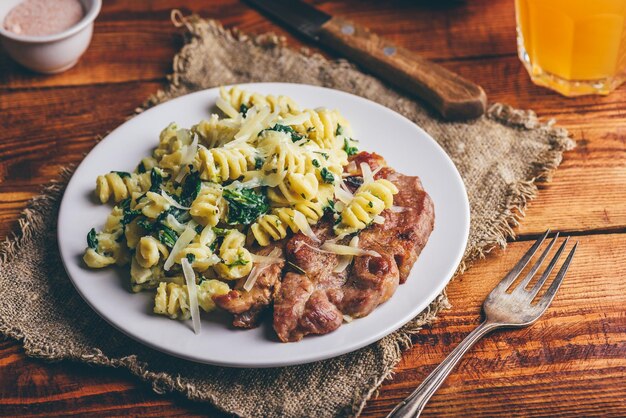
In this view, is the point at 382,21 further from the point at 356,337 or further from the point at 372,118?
the point at 356,337

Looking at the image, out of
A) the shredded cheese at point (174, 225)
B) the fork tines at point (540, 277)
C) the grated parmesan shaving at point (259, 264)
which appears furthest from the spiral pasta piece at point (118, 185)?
the fork tines at point (540, 277)

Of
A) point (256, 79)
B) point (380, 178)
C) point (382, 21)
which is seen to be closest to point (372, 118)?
point (380, 178)

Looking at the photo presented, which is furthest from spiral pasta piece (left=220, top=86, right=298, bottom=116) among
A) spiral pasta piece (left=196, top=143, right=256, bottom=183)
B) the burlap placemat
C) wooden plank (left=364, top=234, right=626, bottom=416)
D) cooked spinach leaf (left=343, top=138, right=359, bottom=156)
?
wooden plank (left=364, top=234, right=626, bottom=416)

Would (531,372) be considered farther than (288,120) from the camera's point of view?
No

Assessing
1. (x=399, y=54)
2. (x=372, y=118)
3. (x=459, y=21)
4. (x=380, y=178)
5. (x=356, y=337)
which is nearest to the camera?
(x=356, y=337)

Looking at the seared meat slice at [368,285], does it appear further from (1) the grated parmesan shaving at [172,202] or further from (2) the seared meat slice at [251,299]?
(1) the grated parmesan shaving at [172,202]

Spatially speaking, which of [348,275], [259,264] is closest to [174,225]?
[259,264]

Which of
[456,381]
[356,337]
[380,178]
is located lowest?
[456,381]
